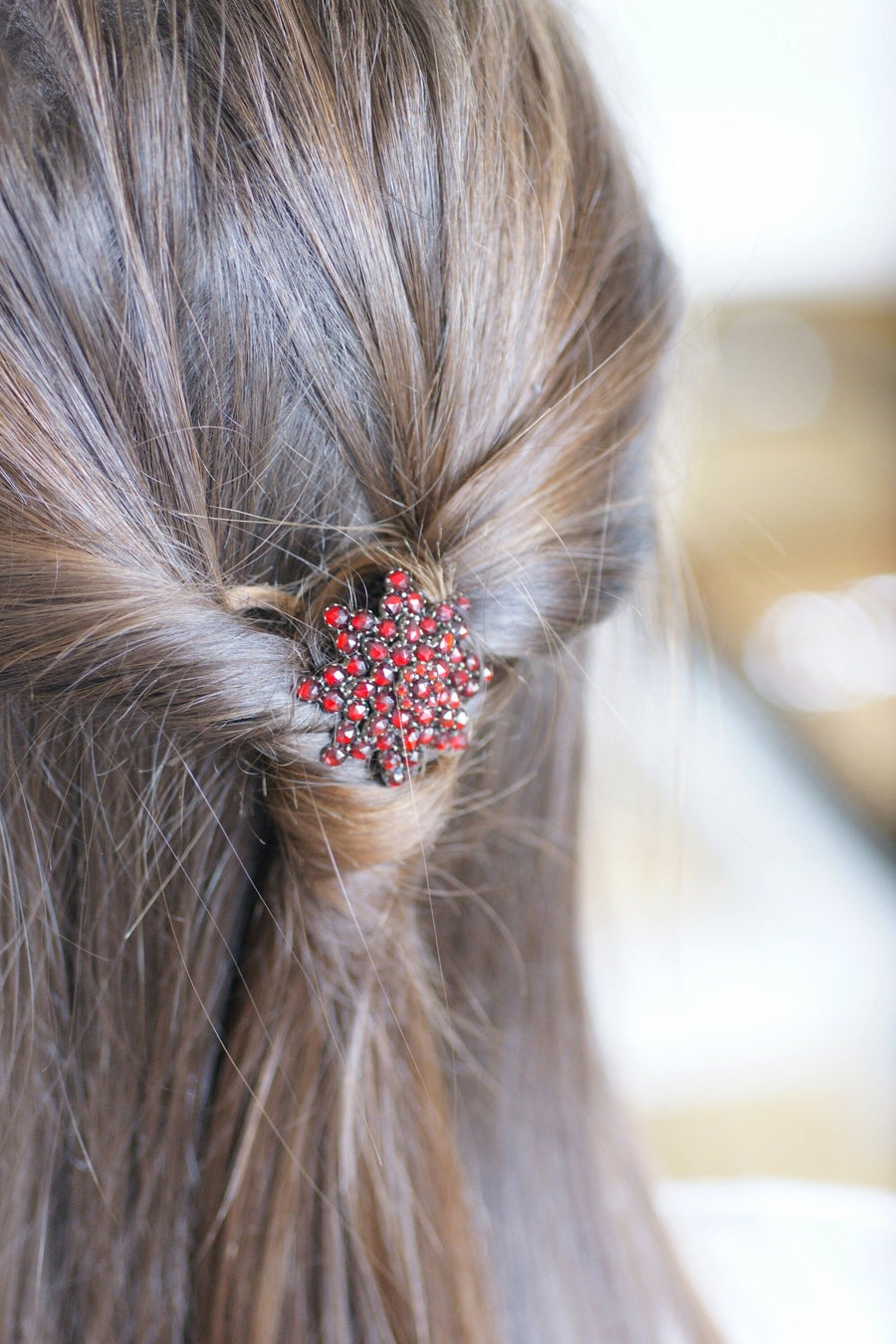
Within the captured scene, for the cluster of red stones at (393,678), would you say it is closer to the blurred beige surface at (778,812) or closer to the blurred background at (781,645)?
the blurred beige surface at (778,812)

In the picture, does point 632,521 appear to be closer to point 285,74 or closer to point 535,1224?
point 285,74

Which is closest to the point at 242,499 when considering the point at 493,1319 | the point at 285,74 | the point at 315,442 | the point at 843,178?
the point at 315,442

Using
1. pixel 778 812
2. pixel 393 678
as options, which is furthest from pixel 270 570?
pixel 778 812

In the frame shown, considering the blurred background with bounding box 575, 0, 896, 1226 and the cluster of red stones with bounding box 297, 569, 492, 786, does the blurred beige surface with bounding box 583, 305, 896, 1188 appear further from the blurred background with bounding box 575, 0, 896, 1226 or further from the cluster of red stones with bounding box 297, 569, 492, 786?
the cluster of red stones with bounding box 297, 569, 492, 786

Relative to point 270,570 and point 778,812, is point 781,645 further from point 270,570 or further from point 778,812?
point 270,570

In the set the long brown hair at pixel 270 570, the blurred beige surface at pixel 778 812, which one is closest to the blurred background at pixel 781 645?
the blurred beige surface at pixel 778 812
